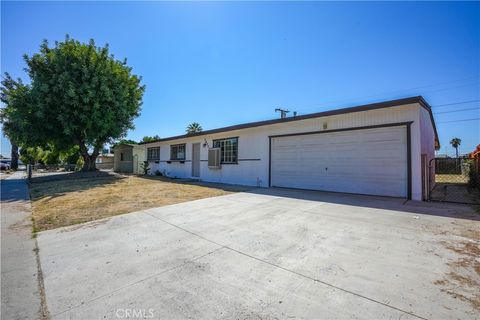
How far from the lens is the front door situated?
15500 mm

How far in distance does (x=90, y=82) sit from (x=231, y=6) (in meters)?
12.8

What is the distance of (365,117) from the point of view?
26.1 ft

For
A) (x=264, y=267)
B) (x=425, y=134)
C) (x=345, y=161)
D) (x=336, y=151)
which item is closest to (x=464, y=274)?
(x=264, y=267)

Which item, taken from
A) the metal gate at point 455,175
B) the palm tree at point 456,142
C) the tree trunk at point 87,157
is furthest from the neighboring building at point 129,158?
the palm tree at point 456,142

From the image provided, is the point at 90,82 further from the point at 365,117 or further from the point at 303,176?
the point at 365,117

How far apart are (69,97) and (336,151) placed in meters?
17.1

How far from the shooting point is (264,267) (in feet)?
9.09

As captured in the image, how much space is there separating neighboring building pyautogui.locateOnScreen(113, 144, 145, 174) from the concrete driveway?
1989 cm

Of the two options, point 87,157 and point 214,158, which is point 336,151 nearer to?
point 214,158

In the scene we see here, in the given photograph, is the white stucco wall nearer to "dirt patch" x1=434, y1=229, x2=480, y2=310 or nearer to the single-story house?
the single-story house

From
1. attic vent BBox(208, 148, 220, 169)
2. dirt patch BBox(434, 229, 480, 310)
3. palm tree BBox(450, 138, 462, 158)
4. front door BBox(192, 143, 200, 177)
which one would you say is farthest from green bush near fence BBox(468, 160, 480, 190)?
palm tree BBox(450, 138, 462, 158)

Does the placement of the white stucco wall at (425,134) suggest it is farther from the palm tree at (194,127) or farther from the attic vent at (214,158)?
the palm tree at (194,127)

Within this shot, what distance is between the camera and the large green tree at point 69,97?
15.2 metres

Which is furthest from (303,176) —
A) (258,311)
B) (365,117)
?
(258,311)
